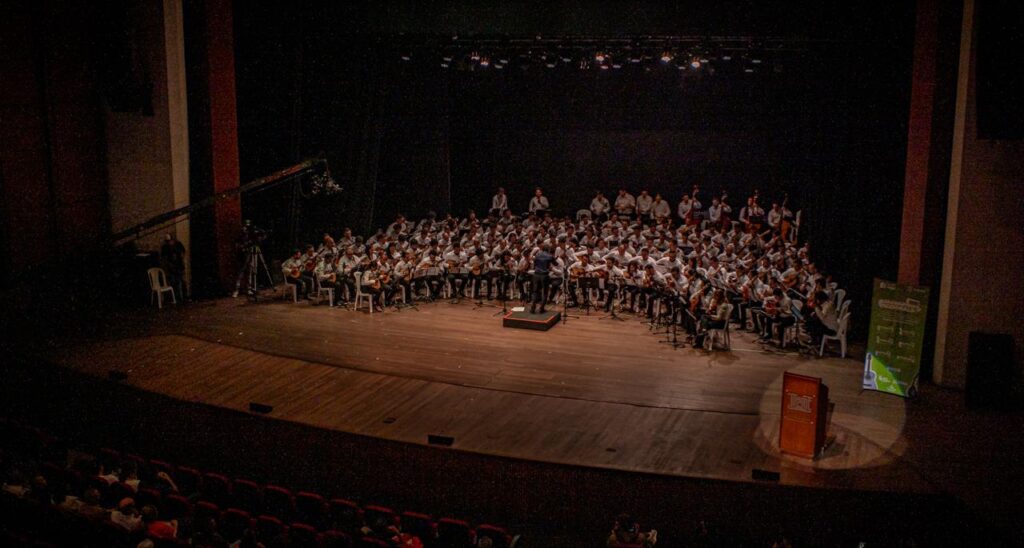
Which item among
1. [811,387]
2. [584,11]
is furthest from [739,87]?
[811,387]

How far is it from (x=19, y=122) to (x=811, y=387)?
13863 mm

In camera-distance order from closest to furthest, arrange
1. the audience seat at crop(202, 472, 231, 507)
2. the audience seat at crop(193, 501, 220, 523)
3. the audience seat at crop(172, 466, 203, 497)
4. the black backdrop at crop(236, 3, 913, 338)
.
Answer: the audience seat at crop(193, 501, 220, 523)
the audience seat at crop(202, 472, 231, 507)
the audience seat at crop(172, 466, 203, 497)
the black backdrop at crop(236, 3, 913, 338)

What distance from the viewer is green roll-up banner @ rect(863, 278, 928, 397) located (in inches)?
373

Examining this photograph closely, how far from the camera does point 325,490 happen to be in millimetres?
8211

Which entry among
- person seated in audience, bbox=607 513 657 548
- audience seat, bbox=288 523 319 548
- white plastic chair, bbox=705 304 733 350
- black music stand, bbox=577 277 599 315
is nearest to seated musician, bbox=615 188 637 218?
black music stand, bbox=577 277 599 315

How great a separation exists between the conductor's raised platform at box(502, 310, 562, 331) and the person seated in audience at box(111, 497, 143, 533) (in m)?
7.88

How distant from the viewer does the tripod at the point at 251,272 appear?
49.9ft

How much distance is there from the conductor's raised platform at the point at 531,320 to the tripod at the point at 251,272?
17.6 ft

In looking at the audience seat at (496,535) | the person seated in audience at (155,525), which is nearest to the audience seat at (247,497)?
the person seated in audience at (155,525)

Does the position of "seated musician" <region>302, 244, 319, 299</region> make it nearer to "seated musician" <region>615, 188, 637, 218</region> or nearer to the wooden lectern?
"seated musician" <region>615, 188, 637, 218</region>

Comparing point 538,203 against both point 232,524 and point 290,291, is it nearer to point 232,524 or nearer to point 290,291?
point 290,291

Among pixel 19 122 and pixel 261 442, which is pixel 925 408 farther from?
pixel 19 122

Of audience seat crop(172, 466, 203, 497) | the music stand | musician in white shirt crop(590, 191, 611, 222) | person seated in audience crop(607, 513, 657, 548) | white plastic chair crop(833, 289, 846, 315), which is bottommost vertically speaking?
audience seat crop(172, 466, 203, 497)

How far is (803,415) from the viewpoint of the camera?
7.86 m
